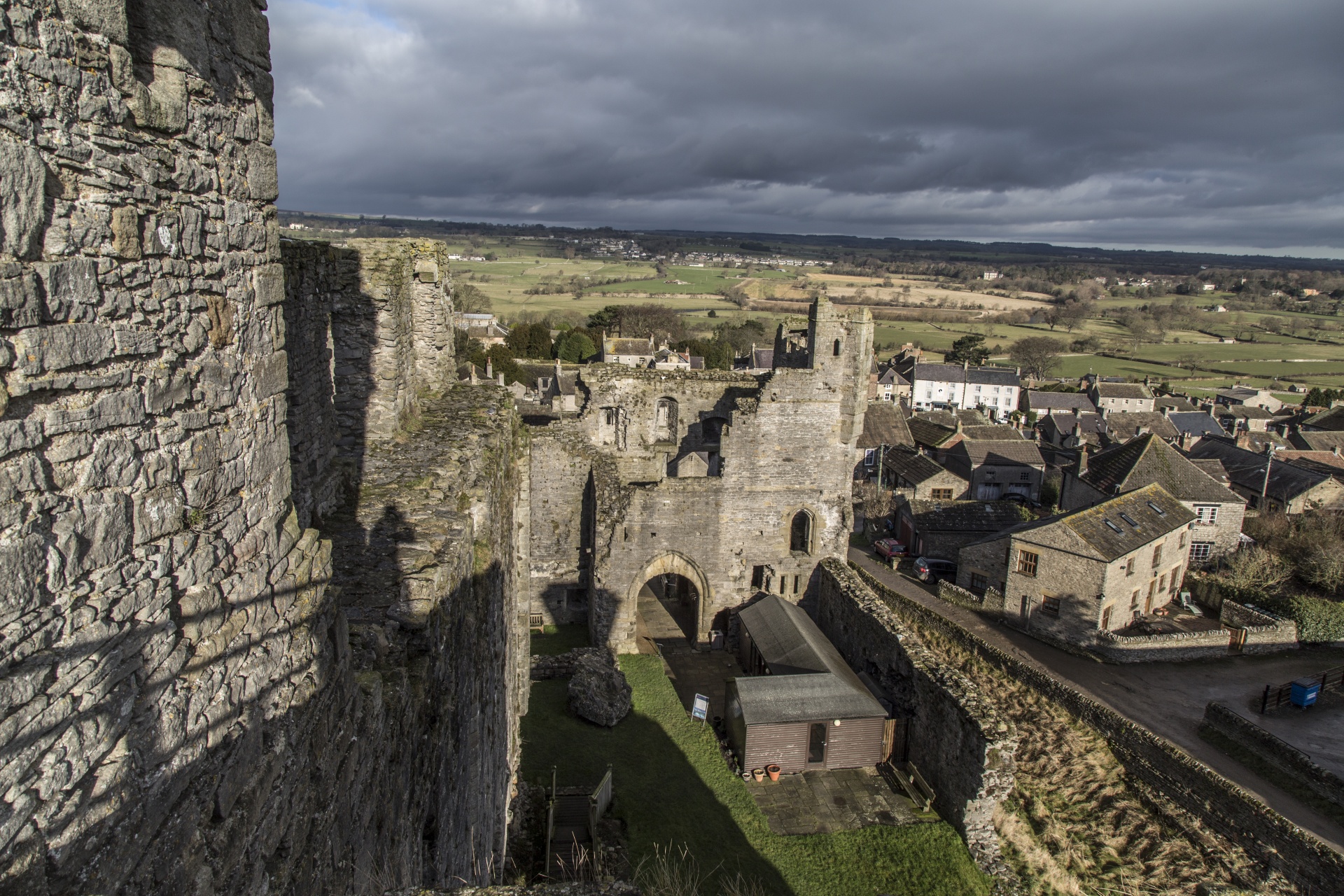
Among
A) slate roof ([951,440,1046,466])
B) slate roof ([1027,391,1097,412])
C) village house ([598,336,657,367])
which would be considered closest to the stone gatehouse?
slate roof ([951,440,1046,466])

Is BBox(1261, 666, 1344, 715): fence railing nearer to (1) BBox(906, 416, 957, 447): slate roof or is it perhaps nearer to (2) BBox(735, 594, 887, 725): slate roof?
(2) BBox(735, 594, 887, 725): slate roof

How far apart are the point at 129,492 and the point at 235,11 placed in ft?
6.82

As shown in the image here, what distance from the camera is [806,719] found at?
1542 cm

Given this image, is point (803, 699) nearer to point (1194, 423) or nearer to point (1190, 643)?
point (1190, 643)

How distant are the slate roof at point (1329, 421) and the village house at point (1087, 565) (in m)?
35.3

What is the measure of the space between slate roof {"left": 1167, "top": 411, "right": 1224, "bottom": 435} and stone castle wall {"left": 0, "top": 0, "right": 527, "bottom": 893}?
5654 centimetres

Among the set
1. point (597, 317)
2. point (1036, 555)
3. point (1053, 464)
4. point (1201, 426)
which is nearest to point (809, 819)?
point (1036, 555)

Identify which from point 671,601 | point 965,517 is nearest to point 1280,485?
point 965,517

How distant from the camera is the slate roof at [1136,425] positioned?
4734cm

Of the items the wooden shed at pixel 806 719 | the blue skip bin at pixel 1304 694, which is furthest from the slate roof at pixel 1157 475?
the wooden shed at pixel 806 719

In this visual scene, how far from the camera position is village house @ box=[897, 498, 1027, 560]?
30.6 metres

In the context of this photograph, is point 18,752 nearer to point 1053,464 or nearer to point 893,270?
point 1053,464

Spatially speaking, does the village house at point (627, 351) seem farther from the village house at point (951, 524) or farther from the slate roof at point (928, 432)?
the village house at point (951, 524)

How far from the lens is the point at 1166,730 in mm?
18688
